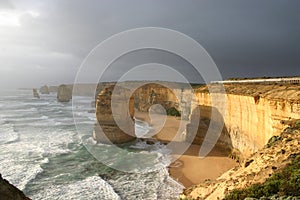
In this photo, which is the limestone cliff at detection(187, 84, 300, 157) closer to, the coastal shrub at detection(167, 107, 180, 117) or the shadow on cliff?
the shadow on cliff

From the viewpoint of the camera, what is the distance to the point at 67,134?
31.9m

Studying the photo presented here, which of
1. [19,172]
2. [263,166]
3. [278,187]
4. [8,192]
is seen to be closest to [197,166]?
[263,166]

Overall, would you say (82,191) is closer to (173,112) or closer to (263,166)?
(263,166)

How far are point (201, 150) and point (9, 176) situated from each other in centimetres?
1707

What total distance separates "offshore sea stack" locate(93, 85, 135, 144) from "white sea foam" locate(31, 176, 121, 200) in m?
10.9

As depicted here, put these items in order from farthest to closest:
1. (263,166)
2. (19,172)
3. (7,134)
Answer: (7,134) → (19,172) → (263,166)

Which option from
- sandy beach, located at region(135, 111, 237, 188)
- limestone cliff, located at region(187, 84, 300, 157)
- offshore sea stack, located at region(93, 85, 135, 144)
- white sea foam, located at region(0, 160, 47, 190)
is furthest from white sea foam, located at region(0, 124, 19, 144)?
limestone cliff, located at region(187, 84, 300, 157)

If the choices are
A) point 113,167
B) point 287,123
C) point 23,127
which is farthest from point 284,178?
point 23,127

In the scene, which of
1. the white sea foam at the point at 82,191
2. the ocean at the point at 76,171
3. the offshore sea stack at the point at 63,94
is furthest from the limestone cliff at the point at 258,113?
the offshore sea stack at the point at 63,94

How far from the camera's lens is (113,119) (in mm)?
27406

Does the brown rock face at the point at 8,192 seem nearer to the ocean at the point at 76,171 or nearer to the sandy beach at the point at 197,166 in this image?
the ocean at the point at 76,171

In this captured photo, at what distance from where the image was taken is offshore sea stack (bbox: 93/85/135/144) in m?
27.2

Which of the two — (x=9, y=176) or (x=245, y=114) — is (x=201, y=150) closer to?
(x=245, y=114)

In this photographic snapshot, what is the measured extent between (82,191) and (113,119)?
13.1 meters
